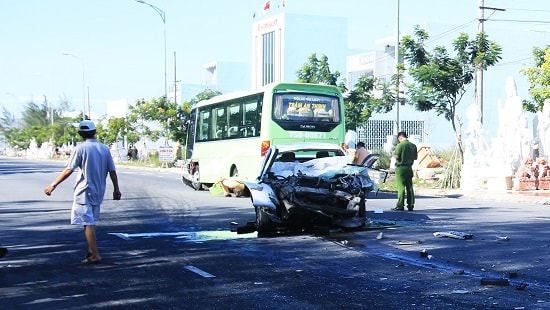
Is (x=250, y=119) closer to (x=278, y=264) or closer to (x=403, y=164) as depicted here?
(x=403, y=164)

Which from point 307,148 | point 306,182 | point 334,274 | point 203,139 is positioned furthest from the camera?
point 203,139

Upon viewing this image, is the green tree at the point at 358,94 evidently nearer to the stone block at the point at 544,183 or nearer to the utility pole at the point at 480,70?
the utility pole at the point at 480,70

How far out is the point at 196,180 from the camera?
25.2 meters

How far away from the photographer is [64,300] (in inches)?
270

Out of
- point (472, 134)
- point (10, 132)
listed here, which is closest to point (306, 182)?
point (472, 134)

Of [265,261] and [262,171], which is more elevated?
[262,171]

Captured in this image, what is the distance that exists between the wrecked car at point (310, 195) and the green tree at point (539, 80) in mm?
20004

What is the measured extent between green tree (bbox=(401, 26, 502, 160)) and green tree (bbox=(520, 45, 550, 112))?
17.0 ft

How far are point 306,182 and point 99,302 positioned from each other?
5570 mm

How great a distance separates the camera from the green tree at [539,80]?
1172 inches

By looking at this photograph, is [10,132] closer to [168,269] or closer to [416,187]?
[416,187]

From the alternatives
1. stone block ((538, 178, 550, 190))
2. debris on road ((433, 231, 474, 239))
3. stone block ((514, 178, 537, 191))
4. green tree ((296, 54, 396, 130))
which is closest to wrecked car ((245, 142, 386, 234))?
debris on road ((433, 231, 474, 239))

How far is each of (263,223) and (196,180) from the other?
13755mm

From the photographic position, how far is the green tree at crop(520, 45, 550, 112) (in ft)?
97.7
